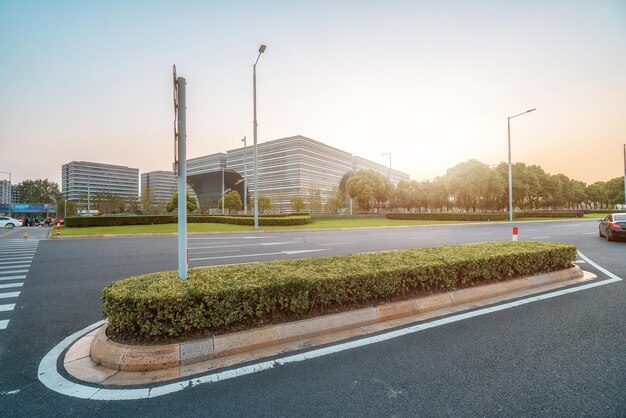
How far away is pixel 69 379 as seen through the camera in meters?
3.05

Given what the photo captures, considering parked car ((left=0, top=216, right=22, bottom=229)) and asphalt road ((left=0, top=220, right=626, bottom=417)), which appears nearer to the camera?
asphalt road ((left=0, top=220, right=626, bottom=417))

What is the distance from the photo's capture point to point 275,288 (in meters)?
4.03

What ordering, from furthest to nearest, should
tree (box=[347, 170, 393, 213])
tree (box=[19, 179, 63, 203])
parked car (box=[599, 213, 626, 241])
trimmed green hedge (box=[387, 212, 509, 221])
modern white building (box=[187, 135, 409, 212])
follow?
modern white building (box=[187, 135, 409, 212]) < tree (box=[19, 179, 63, 203]) < tree (box=[347, 170, 393, 213]) < trimmed green hedge (box=[387, 212, 509, 221]) < parked car (box=[599, 213, 626, 241])

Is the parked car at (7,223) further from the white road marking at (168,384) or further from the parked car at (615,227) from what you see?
the parked car at (615,227)

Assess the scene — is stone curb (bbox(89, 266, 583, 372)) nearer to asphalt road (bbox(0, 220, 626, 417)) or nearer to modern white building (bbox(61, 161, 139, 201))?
asphalt road (bbox(0, 220, 626, 417))

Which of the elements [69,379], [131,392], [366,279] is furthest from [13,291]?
[366,279]

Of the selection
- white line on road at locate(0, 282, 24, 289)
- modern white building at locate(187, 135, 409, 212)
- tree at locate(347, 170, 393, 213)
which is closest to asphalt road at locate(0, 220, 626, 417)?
white line on road at locate(0, 282, 24, 289)

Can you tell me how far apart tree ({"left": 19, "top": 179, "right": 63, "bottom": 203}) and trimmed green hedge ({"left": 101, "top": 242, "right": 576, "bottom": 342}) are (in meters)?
116

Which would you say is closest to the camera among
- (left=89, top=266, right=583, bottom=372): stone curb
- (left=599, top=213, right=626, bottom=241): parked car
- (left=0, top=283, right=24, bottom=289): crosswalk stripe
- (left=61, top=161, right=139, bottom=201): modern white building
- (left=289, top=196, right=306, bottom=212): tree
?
(left=89, top=266, right=583, bottom=372): stone curb

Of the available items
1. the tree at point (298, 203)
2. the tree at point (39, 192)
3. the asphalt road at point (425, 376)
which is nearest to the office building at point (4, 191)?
the tree at point (39, 192)

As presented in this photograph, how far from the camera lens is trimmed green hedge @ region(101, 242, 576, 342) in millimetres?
3541

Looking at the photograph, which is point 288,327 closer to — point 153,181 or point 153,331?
point 153,331

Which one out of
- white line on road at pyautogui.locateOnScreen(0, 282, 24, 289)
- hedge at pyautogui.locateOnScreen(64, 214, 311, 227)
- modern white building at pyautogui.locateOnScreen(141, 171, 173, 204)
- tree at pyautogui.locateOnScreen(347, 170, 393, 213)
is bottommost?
white line on road at pyautogui.locateOnScreen(0, 282, 24, 289)

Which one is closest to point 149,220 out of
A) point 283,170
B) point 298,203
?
point 298,203
